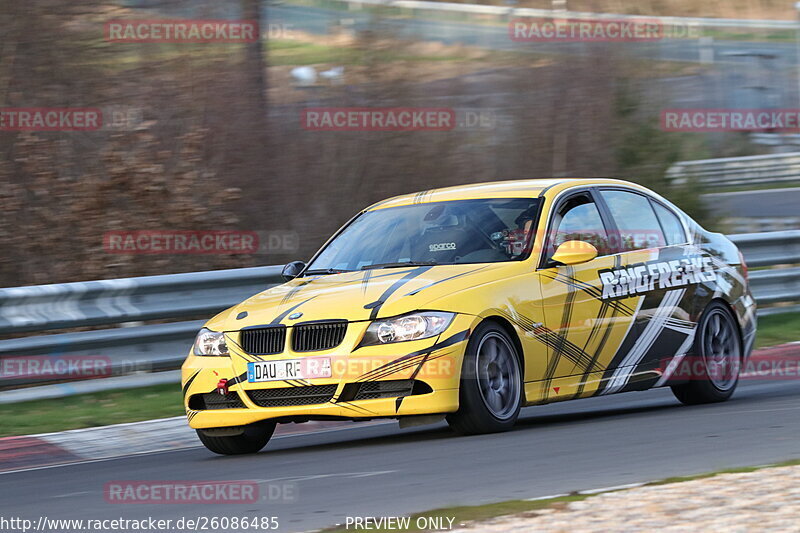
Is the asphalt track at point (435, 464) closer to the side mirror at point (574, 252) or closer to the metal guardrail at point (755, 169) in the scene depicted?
Answer: the side mirror at point (574, 252)

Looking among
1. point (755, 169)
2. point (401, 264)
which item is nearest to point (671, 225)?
point (401, 264)

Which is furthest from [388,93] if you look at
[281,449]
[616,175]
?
[281,449]

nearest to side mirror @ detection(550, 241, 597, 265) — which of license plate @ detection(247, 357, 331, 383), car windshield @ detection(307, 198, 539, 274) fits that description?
car windshield @ detection(307, 198, 539, 274)

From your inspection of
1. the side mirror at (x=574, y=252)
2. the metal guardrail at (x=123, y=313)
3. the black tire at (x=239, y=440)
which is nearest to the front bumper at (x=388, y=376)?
the black tire at (x=239, y=440)

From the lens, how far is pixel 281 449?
29.8 ft

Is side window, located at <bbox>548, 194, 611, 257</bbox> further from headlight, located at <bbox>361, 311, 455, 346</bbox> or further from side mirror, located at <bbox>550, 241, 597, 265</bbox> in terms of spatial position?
headlight, located at <bbox>361, 311, 455, 346</bbox>

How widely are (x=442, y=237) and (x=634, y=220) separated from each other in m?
1.67

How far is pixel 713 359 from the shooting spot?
34.1ft

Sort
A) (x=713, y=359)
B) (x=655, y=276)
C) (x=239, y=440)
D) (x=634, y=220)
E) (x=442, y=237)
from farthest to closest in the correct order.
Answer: (x=713, y=359) < (x=634, y=220) < (x=655, y=276) < (x=442, y=237) < (x=239, y=440)

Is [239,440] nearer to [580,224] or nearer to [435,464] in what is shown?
[435,464]

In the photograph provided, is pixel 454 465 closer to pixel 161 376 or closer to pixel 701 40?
pixel 161 376

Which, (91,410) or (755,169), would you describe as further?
(755,169)

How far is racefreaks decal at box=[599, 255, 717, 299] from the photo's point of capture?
9523mm

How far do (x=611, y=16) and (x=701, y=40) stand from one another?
13733 millimetres
